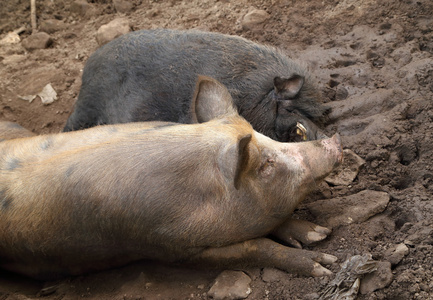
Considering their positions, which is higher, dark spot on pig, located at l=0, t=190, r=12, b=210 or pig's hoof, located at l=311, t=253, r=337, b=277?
dark spot on pig, located at l=0, t=190, r=12, b=210

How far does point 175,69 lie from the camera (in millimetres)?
4109

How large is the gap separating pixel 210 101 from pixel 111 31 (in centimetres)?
304

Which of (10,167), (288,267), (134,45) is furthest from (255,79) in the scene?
(10,167)

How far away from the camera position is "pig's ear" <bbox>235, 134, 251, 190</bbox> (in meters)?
2.42

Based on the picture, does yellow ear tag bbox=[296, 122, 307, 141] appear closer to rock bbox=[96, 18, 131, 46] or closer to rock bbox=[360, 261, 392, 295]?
rock bbox=[360, 261, 392, 295]

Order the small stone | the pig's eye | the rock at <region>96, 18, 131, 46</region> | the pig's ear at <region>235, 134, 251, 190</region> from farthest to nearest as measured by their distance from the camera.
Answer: the rock at <region>96, 18, 131, 46</region>, the small stone, the pig's eye, the pig's ear at <region>235, 134, 251, 190</region>

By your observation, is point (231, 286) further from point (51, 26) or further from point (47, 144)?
point (51, 26)

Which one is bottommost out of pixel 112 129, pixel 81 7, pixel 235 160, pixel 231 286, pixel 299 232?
pixel 231 286

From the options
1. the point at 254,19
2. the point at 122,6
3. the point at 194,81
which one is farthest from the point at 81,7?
the point at 194,81

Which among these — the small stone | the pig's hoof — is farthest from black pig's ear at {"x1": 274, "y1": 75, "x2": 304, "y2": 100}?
the pig's hoof

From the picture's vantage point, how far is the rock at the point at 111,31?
572 cm

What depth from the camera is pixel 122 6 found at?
6.32m

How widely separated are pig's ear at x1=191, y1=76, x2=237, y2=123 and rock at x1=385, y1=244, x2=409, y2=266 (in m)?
1.27

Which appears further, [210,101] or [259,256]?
[210,101]
